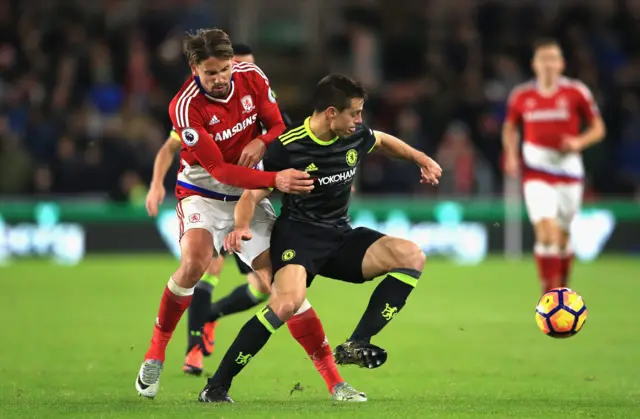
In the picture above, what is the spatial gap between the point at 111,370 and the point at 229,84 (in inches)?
104

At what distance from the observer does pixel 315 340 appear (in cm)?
722

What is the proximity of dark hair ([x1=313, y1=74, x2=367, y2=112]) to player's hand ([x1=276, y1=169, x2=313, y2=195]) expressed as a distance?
0.45m

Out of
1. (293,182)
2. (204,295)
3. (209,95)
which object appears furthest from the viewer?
(204,295)

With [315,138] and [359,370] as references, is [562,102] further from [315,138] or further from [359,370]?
[315,138]

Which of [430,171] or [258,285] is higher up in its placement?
[430,171]

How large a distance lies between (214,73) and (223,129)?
446 millimetres

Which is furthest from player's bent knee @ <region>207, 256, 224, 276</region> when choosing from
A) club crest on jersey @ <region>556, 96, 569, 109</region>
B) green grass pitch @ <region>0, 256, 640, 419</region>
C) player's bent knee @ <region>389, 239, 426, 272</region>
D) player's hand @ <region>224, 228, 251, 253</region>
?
club crest on jersey @ <region>556, 96, 569, 109</region>

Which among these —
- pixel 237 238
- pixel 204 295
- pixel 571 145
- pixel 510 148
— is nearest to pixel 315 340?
pixel 237 238

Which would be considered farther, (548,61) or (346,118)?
(548,61)

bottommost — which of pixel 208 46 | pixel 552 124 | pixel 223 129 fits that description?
pixel 223 129

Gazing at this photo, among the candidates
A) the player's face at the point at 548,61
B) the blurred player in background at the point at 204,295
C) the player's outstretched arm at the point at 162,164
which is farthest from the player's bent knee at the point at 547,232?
the player's outstretched arm at the point at 162,164

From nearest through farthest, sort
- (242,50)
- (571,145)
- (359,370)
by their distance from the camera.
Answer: (359,370)
(242,50)
(571,145)

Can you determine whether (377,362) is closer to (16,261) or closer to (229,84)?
(229,84)

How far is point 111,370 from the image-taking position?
882 centimetres
